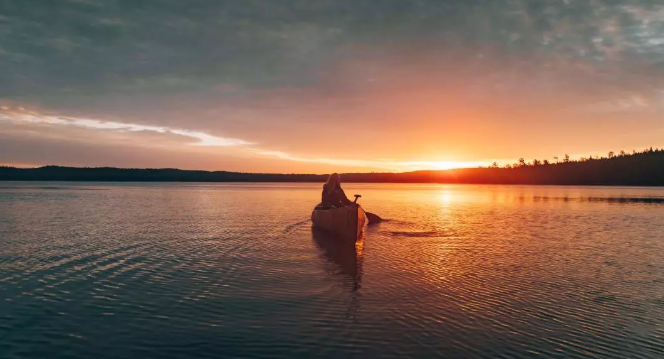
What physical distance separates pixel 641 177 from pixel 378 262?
17583 centimetres

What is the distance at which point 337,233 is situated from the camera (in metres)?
22.6

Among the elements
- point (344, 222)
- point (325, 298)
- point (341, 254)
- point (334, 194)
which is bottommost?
point (341, 254)

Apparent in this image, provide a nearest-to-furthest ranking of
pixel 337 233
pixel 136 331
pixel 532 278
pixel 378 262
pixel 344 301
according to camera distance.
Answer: pixel 136 331, pixel 344 301, pixel 532 278, pixel 378 262, pixel 337 233

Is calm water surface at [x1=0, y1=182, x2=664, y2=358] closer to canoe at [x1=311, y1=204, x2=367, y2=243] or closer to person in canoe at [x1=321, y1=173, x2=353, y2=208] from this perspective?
canoe at [x1=311, y1=204, x2=367, y2=243]

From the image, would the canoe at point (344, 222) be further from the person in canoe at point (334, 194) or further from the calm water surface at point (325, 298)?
the person in canoe at point (334, 194)

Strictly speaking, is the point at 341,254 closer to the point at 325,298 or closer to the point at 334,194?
the point at 325,298

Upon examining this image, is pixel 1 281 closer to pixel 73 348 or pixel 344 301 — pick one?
pixel 73 348

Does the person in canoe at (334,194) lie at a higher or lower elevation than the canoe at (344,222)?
higher

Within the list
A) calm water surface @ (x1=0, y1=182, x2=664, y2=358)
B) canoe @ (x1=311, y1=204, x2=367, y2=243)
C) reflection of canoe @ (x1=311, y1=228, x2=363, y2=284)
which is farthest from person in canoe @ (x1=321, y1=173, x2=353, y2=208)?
calm water surface @ (x1=0, y1=182, x2=664, y2=358)

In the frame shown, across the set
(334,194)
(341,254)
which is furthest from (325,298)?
(334,194)

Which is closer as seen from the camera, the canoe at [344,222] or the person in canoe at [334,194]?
the canoe at [344,222]

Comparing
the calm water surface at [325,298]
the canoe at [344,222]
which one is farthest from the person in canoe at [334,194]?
the calm water surface at [325,298]

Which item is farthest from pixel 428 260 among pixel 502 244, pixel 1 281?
pixel 1 281

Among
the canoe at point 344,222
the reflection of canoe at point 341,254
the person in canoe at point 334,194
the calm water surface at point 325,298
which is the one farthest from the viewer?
the person in canoe at point 334,194
